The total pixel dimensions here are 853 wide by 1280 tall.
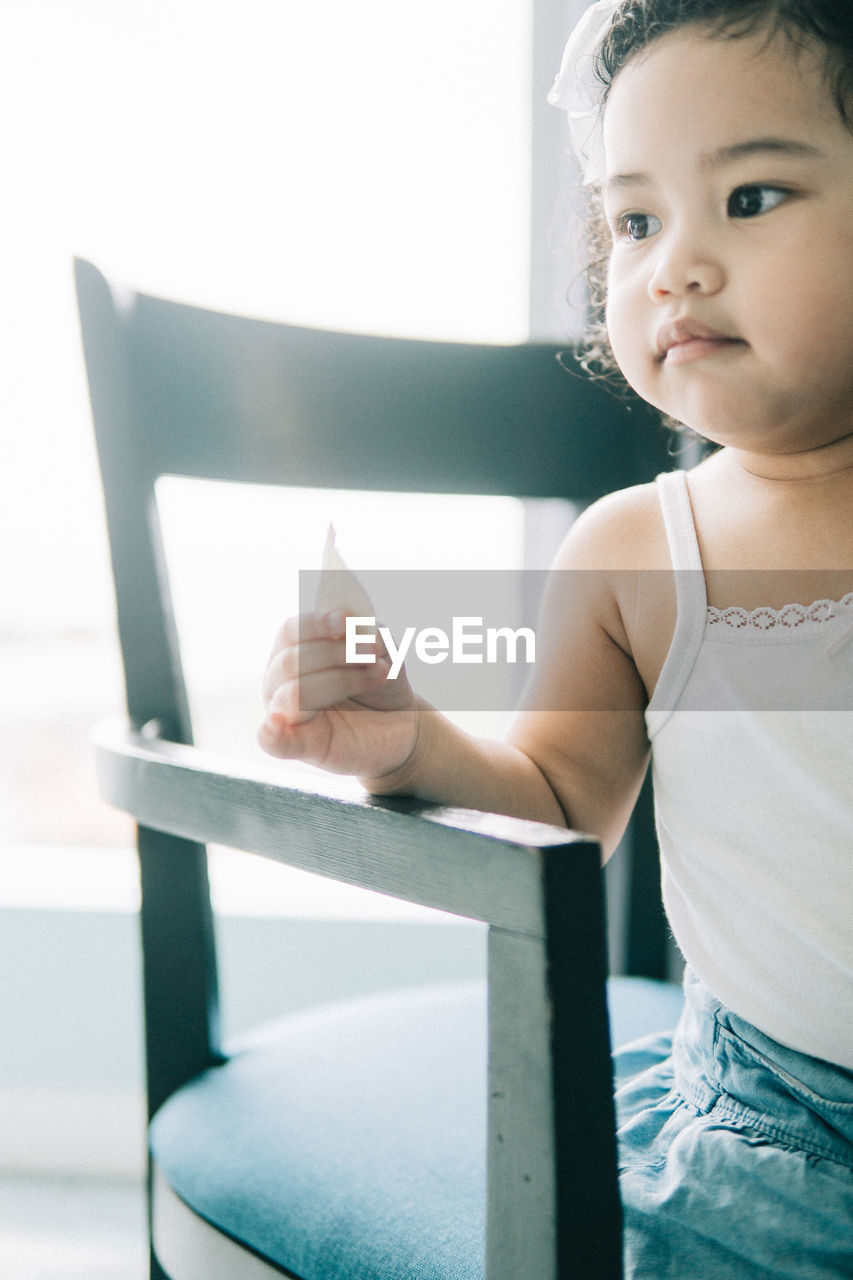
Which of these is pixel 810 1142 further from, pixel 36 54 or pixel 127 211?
pixel 36 54

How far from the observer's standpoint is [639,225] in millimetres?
557

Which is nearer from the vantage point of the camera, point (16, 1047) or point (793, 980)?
point (793, 980)

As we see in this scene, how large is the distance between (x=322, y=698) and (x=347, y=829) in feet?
0.23

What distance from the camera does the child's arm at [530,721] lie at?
1.53ft

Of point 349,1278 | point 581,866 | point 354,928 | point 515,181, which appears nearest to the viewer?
point 581,866

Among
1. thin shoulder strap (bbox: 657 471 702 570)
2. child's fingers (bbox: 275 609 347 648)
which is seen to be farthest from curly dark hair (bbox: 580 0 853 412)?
child's fingers (bbox: 275 609 347 648)

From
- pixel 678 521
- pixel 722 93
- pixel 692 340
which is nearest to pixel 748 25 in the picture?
pixel 722 93

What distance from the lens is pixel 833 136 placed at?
485 mm

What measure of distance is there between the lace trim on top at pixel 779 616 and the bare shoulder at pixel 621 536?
0.20ft

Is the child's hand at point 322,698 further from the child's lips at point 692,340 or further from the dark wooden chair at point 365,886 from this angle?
the child's lips at point 692,340

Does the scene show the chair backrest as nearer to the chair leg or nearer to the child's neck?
the chair leg

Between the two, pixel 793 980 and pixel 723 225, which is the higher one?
pixel 723 225

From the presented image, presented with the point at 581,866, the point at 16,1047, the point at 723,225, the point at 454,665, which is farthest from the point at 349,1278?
the point at 16,1047

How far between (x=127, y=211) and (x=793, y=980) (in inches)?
44.8
